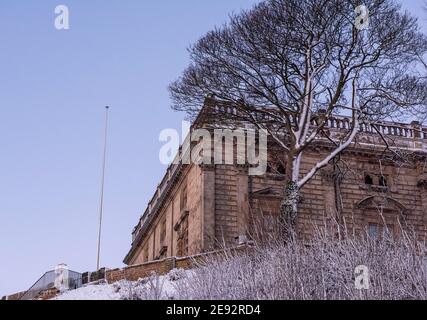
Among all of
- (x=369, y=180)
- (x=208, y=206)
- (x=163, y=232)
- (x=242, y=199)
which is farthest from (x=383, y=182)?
(x=163, y=232)

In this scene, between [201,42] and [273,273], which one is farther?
[201,42]

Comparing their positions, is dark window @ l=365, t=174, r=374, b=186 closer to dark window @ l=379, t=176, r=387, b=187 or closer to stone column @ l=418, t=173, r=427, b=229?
dark window @ l=379, t=176, r=387, b=187

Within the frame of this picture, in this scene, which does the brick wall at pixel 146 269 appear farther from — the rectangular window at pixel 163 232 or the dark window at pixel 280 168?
the rectangular window at pixel 163 232

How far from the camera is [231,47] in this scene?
32.6 meters

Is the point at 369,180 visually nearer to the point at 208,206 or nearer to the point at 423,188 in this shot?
the point at 423,188

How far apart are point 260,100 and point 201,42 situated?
11.5ft

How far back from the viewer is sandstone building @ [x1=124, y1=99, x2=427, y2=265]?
39812 mm

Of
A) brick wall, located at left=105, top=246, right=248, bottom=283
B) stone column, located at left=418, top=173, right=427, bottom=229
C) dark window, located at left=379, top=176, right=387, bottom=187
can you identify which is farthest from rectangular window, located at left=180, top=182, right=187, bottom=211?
stone column, located at left=418, top=173, right=427, bottom=229

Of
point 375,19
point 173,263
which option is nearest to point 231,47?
point 375,19

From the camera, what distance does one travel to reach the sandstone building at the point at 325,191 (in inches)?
1567

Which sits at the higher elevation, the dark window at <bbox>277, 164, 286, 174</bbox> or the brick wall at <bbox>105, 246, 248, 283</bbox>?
the dark window at <bbox>277, 164, 286, 174</bbox>

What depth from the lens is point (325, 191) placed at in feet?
138

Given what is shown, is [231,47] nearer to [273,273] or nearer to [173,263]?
[173,263]

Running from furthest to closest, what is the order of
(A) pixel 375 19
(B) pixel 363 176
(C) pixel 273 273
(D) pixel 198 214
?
(B) pixel 363 176, (D) pixel 198 214, (A) pixel 375 19, (C) pixel 273 273
